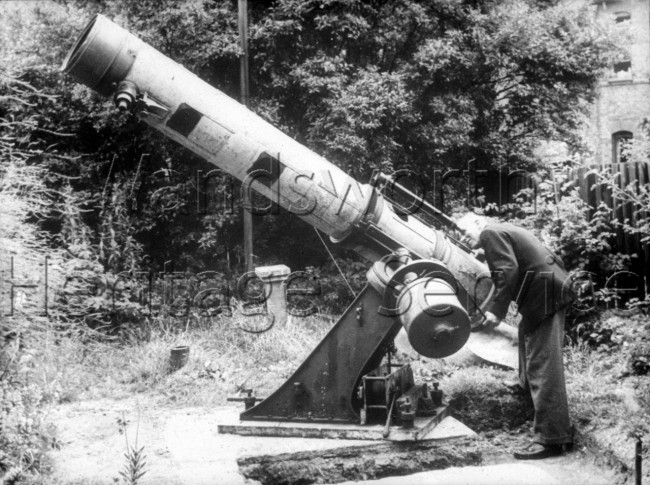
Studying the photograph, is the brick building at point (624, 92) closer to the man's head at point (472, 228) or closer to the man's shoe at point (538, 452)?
the man's head at point (472, 228)

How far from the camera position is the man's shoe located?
4.43 m

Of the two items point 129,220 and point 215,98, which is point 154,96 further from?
point 129,220

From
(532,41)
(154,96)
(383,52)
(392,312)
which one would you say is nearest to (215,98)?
(154,96)

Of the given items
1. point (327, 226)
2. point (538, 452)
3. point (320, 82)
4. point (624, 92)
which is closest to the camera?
point (538, 452)

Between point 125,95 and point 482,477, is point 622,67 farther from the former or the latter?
point 125,95

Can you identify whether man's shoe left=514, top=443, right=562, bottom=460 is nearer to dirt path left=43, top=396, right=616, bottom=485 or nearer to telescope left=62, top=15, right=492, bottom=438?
dirt path left=43, top=396, right=616, bottom=485

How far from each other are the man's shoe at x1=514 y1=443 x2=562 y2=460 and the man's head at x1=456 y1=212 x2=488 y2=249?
61.4 inches

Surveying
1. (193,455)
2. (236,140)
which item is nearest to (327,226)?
(236,140)

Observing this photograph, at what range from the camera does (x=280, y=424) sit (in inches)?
184

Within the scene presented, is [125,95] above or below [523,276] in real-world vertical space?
above

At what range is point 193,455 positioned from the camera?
4.34m

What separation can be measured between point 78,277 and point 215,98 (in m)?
4.02

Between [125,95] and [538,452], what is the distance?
398cm

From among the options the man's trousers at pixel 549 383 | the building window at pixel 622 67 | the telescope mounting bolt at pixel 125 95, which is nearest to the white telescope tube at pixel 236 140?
the telescope mounting bolt at pixel 125 95
